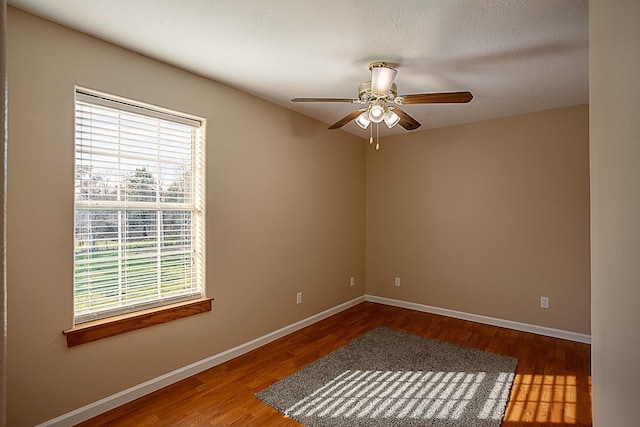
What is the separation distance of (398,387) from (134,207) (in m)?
2.45

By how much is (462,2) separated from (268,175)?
222cm

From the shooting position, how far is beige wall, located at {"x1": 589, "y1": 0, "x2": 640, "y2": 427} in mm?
758

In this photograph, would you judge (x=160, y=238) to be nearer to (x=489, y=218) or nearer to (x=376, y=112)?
(x=376, y=112)

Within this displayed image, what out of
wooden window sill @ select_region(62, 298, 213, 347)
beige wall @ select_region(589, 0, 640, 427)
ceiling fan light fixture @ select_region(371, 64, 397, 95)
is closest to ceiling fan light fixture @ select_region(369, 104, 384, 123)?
ceiling fan light fixture @ select_region(371, 64, 397, 95)

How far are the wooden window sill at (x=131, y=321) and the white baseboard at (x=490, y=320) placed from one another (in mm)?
2859

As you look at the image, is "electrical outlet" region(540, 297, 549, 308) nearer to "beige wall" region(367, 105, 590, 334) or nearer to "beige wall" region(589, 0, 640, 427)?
"beige wall" region(367, 105, 590, 334)

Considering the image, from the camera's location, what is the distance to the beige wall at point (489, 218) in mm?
3469

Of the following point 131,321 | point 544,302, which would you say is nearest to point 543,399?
point 544,302

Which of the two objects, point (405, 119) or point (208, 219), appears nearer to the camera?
point (405, 119)

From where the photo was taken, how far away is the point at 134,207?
94.0 inches

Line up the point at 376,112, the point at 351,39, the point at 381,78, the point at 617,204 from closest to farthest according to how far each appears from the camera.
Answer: the point at 617,204 → the point at 351,39 → the point at 381,78 → the point at 376,112

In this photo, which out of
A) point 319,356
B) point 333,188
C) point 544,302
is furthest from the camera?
point 333,188

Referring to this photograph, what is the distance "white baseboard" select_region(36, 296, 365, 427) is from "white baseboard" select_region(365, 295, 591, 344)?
1.59m

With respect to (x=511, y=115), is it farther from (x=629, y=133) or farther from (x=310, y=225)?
(x=629, y=133)
